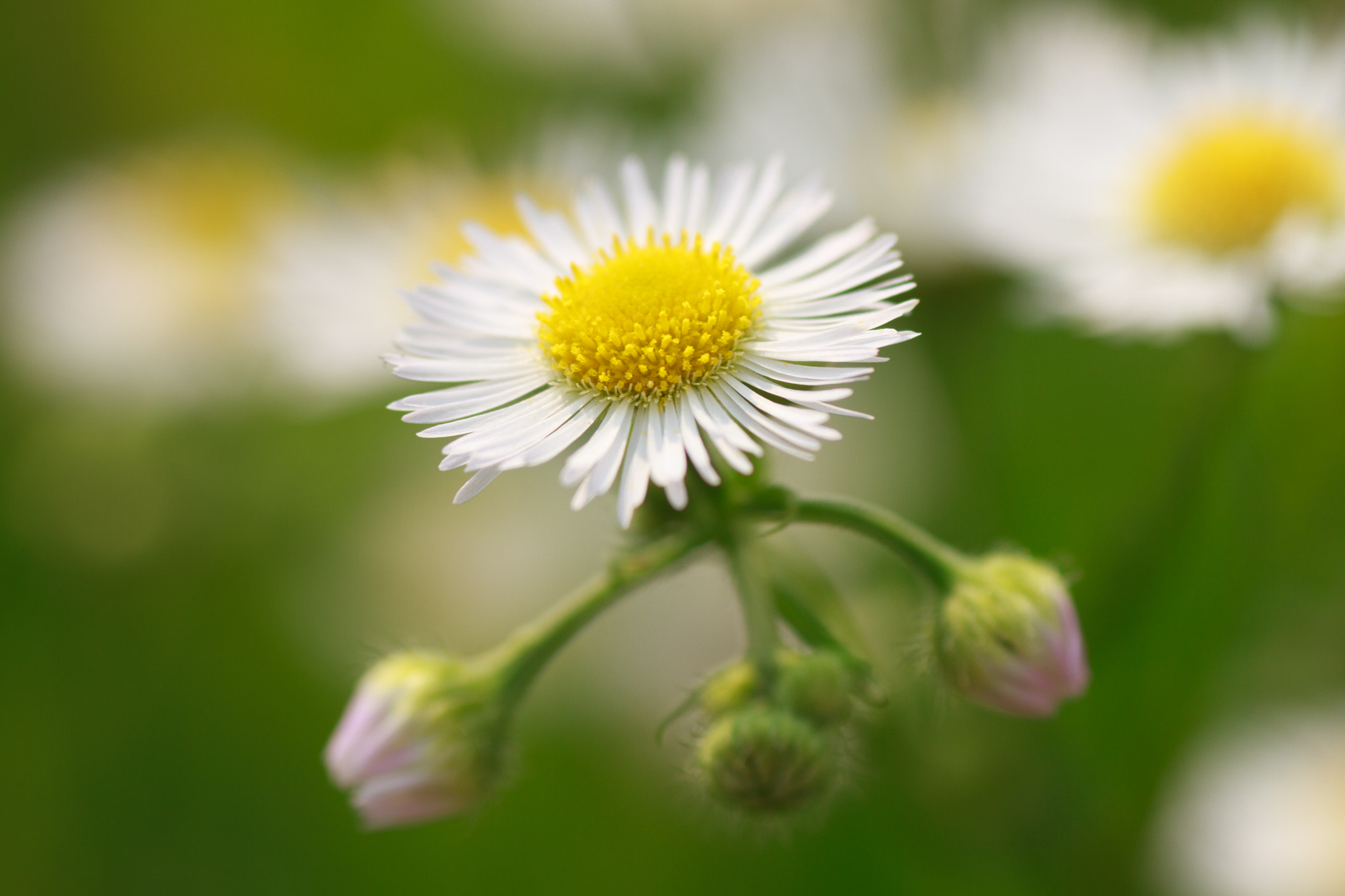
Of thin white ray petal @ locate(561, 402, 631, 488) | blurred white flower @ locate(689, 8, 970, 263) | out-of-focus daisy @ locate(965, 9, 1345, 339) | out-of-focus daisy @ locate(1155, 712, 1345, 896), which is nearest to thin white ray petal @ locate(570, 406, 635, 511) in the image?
thin white ray petal @ locate(561, 402, 631, 488)

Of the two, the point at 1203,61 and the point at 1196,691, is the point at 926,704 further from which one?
the point at 1203,61

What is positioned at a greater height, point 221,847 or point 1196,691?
point 221,847

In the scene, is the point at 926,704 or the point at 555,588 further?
the point at 555,588

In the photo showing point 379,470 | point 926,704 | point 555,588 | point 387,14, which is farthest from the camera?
point 387,14

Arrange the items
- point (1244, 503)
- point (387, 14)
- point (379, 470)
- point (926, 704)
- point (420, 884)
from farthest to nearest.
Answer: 1. point (387, 14)
2. point (379, 470)
3. point (420, 884)
4. point (1244, 503)
5. point (926, 704)

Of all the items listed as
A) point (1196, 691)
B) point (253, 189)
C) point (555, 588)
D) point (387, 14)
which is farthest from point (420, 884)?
point (387, 14)

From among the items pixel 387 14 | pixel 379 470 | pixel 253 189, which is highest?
pixel 387 14

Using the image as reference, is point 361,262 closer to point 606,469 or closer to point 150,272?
point 150,272
